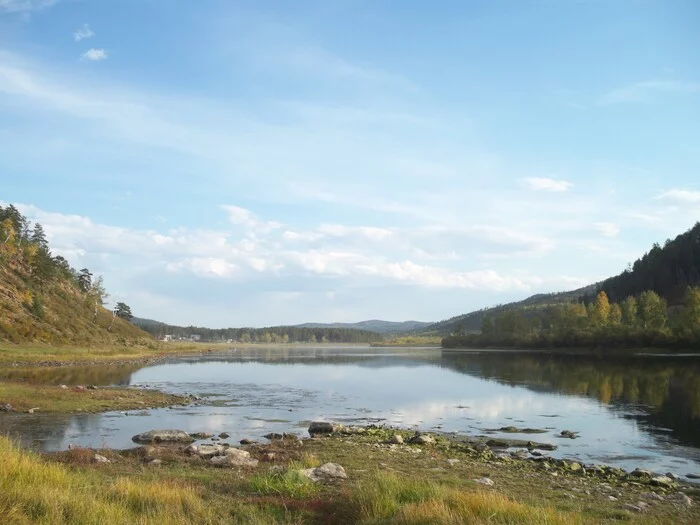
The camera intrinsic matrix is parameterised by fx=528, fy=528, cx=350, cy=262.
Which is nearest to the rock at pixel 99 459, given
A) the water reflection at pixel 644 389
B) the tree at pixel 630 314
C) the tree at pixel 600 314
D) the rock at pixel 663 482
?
the rock at pixel 663 482

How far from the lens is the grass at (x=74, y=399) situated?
3625 centimetres

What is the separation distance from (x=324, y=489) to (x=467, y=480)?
5.70 meters

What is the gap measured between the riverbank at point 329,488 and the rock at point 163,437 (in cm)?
235

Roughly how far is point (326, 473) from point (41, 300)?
121213mm

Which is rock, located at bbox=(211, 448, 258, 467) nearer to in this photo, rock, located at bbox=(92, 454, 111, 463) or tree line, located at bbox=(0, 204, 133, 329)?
rock, located at bbox=(92, 454, 111, 463)

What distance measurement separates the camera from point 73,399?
39.9m

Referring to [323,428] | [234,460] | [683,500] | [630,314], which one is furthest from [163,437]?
[630,314]

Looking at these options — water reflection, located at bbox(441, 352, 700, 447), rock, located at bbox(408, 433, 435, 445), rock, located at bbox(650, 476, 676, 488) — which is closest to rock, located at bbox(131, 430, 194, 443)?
rock, located at bbox(408, 433, 435, 445)

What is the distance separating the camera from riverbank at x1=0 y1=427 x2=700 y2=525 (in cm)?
1039

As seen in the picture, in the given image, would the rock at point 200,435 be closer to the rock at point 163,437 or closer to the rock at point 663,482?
the rock at point 163,437

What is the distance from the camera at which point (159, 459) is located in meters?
21.1

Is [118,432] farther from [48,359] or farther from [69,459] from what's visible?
[48,359]

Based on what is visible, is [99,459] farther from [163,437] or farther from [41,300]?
[41,300]

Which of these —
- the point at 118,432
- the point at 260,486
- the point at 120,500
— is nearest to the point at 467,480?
the point at 260,486
